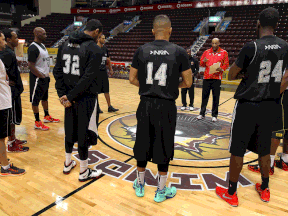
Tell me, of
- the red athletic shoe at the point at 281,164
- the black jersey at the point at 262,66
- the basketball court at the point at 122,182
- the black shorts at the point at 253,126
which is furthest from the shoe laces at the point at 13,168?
the red athletic shoe at the point at 281,164

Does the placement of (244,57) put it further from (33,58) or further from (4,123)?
(33,58)

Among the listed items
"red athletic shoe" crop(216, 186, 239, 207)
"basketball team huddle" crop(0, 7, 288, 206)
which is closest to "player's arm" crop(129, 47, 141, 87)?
"basketball team huddle" crop(0, 7, 288, 206)

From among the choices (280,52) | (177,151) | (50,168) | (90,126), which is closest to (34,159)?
(50,168)

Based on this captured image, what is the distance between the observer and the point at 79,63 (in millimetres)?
2217

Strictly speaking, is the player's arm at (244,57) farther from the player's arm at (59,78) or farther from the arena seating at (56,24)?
the arena seating at (56,24)

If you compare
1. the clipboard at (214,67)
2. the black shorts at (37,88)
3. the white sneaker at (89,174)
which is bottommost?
the white sneaker at (89,174)

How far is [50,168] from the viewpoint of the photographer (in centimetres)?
273

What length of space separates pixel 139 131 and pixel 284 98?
1.78m

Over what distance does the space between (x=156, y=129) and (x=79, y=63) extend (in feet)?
3.31

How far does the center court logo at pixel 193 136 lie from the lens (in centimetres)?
325

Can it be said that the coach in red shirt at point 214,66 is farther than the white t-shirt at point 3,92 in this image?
Yes

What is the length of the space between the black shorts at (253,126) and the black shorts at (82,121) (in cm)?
139

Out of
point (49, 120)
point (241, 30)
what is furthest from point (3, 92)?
point (241, 30)

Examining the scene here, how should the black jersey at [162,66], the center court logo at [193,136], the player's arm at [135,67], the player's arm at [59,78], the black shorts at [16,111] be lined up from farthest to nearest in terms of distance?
the center court logo at [193,136] < the black shorts at [16,111] < the player's arm at [59,78] < the player's arm at [135,67] < the black jersey at [162,66]
